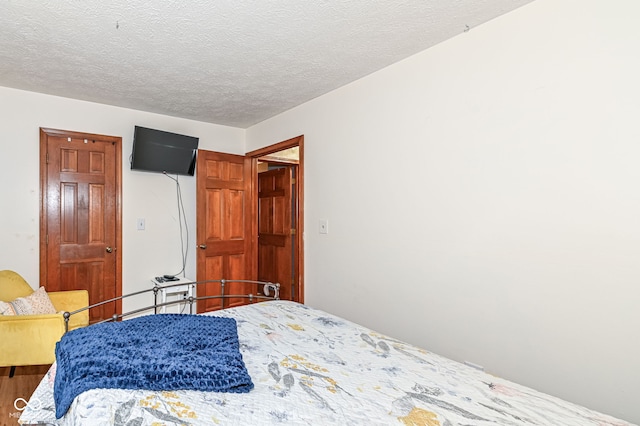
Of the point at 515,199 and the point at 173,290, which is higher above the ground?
the point at 515,199

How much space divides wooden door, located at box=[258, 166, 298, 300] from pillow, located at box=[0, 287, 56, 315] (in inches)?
102

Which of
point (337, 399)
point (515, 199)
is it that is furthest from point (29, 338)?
point (515, 199)

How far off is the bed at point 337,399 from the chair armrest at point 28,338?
102 cm

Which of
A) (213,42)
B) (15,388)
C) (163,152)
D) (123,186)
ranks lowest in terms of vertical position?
(15,388)

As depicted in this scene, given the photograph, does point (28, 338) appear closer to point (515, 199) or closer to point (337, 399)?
point (337, 399)

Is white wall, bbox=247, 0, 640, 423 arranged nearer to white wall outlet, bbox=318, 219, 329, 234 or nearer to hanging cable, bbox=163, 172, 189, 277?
white wall outlet, bbox=318, 219, 329, 234

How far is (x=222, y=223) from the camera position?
13.6 feet

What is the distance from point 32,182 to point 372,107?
3.19 meters

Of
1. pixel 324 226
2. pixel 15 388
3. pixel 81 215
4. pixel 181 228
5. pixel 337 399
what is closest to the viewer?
pixel 337 399

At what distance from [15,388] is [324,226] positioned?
103 inches

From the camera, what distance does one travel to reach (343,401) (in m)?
1.20

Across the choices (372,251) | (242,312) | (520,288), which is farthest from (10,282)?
(520,288)

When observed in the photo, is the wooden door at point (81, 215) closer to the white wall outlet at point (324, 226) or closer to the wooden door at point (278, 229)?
the wooden door at point (278, 229)

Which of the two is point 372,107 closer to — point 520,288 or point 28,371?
point 520,288
